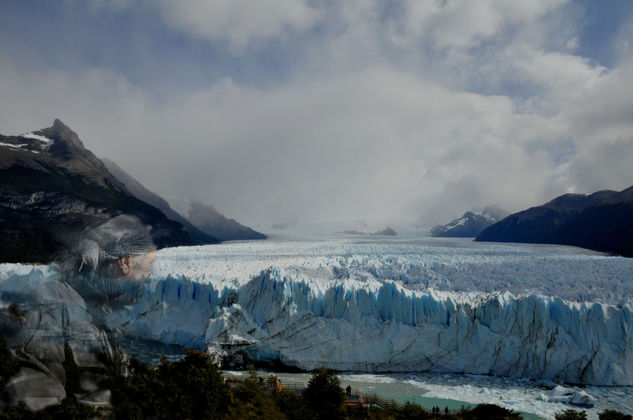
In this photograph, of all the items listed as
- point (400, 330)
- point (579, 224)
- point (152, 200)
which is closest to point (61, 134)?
point (152, 200)

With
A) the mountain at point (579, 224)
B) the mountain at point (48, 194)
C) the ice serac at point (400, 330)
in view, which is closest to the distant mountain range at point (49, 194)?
the mountain at point (48, 194)

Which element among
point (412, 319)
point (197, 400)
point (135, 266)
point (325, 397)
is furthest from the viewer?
point (412, 319)

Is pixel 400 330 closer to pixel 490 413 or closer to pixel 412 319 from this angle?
pixel 412 319

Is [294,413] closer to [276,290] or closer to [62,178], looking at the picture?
[276,290]

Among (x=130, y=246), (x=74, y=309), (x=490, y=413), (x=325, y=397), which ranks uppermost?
(x=130, y=246)

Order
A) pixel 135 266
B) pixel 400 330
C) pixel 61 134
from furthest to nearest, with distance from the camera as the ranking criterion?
pixel 61 134
pixel 400 330
pixel 135 266

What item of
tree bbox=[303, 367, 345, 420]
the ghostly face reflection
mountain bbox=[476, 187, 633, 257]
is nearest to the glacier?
tree bbox=[303, 367, 345, 420]

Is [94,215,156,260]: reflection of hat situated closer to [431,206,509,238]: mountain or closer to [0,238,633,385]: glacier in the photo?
[0,238,633,385]: glacier

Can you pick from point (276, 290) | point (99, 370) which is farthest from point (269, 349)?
point (99, 370)

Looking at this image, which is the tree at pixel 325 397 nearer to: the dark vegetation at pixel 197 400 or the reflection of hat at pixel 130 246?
the dark vegetation at pixel 197 400
